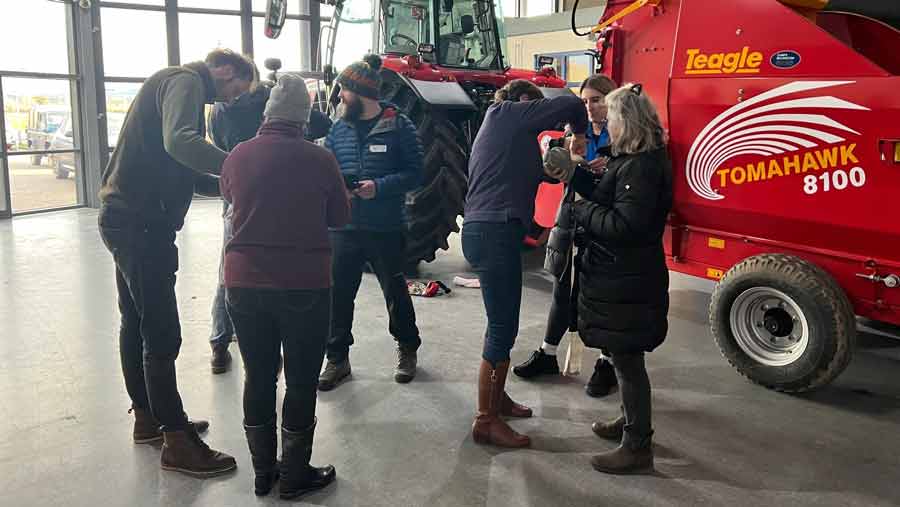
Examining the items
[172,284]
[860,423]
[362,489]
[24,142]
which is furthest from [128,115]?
[24,142]

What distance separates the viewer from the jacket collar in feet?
9.38

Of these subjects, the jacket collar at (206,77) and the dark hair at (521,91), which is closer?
the jacket collar at (206,77)

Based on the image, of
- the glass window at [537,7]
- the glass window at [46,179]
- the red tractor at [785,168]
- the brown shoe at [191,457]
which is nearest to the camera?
the brown shoe at [191,457]

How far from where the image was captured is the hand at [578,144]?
3.27m

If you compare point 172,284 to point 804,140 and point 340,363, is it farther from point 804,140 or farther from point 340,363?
point 804,140

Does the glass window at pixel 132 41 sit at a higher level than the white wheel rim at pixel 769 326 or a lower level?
higher

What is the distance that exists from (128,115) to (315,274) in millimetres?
956

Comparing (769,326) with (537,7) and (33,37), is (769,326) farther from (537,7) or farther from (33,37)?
(537,7)

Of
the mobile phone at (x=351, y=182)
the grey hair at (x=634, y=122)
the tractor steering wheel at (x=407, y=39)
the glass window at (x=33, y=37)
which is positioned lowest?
the mobile phone at (x=351, y=182)

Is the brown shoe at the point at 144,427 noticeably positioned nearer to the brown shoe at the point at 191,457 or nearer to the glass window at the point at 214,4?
the brown shoe at the point at 191,457

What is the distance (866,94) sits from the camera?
333cm

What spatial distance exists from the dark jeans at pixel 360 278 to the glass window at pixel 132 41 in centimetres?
843

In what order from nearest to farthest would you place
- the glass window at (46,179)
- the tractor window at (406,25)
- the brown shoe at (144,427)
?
the brown shoe at (144,427) → the tractor window at (406,25) → the glass window at (46,179)

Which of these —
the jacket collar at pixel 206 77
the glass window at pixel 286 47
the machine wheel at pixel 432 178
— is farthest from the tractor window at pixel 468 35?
the glass window at pixel 286 47
